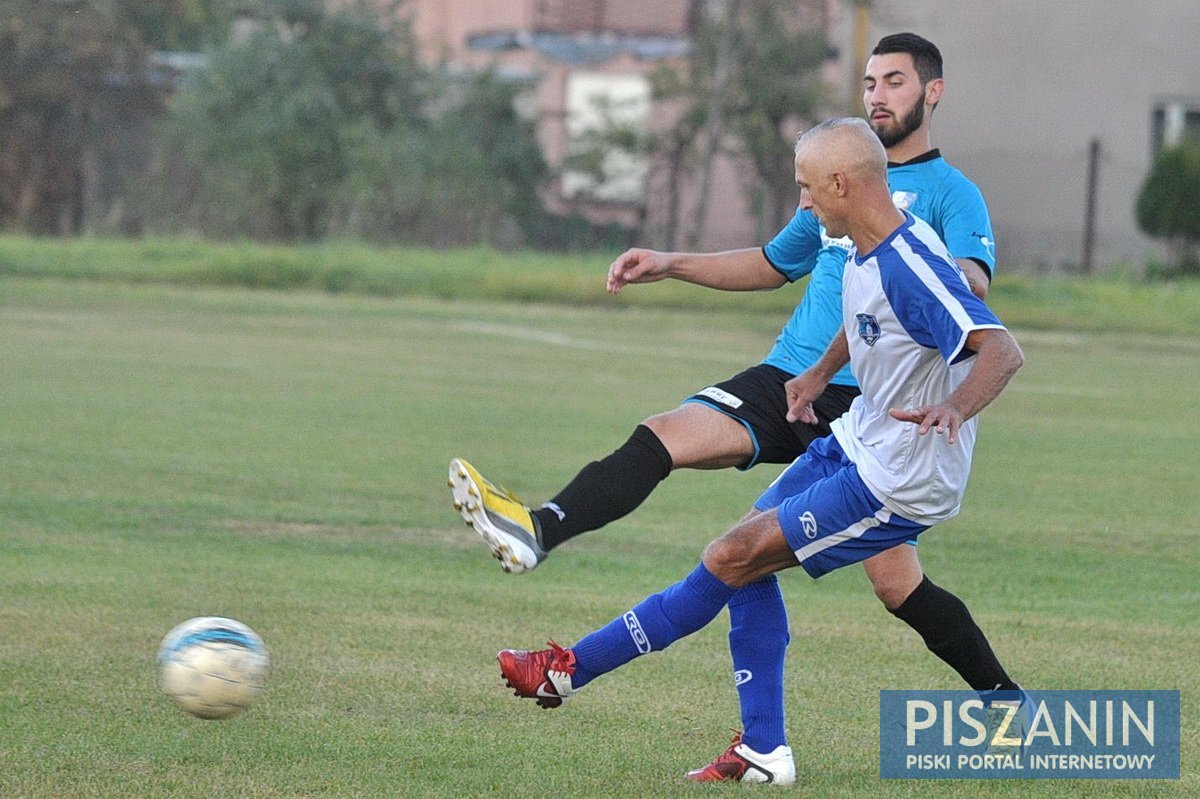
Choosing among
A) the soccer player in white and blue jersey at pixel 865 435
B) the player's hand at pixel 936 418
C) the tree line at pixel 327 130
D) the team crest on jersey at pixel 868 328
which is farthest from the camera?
the tree line at pixel 327 130

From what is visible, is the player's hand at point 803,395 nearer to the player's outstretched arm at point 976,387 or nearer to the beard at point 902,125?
the beard at point 902,125

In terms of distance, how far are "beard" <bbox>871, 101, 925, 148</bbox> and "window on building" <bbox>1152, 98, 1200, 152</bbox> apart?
31.5 meters

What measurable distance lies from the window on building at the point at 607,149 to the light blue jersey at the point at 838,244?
96.6 feet

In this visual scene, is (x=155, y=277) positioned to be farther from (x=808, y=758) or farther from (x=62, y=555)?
(x=808, y=758)

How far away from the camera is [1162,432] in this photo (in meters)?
15.7

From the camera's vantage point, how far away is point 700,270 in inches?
235

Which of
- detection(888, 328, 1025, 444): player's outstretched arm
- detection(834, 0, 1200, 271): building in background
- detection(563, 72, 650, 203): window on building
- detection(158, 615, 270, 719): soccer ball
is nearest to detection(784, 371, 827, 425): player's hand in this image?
detection(888, 328, 1025, 444): player's outstretched arm

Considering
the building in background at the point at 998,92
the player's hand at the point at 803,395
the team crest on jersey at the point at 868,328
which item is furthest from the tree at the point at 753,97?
the team crest on jersey at the point at 868,328

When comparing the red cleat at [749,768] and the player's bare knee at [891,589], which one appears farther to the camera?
the player's bare knee at [891,589]

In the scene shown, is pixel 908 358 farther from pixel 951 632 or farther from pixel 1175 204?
pixel 1175 204

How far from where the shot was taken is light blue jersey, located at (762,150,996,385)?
5.62 meters

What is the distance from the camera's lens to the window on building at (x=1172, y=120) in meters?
35.6

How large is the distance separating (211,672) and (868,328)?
6.86ft

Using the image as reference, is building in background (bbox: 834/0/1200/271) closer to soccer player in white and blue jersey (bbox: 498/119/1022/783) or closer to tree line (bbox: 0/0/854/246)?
tree line (bbox: 0/0/854/246)
